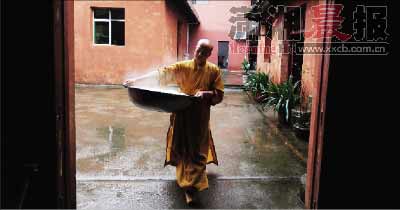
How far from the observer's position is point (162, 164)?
5410mm

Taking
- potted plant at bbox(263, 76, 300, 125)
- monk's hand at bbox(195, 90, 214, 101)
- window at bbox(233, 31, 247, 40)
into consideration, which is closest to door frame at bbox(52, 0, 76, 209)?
monk's hand at bbox(195, 90, 214, 101)

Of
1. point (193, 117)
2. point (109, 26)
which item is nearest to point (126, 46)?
point (109, 26)

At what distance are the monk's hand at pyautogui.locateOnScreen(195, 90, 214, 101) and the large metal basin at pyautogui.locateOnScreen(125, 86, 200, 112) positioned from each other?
0.14 meters

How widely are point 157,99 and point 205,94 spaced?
2.04 feet

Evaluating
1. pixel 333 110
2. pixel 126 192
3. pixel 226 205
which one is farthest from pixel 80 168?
pixel 333 110

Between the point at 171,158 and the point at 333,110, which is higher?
the point at 333,110

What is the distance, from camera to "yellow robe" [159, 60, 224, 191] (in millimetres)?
4215

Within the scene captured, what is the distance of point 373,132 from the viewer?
3.15 metres

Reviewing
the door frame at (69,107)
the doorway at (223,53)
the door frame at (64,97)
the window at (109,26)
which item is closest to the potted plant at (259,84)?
the window at (109,26)

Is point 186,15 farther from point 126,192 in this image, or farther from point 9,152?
point 9,152

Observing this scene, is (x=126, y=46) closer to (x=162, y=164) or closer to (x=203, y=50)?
(x=162, y=164)

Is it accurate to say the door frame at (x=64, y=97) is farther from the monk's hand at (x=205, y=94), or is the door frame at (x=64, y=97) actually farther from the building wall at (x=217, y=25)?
the building wall at (x=217, y=25)

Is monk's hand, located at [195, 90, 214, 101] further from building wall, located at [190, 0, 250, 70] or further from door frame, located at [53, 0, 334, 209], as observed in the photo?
building wall, located at [190, 0, 250, 70]

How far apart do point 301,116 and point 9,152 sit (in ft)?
17.4
